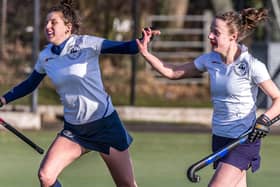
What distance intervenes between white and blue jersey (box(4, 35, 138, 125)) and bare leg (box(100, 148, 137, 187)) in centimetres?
32

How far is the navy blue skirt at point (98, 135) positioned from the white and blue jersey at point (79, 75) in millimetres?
44

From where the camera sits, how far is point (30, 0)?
65.5 ft

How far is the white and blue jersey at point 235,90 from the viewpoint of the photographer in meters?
7.20

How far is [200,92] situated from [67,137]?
45.5 feet

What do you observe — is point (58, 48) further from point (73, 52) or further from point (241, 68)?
point (241, 68)

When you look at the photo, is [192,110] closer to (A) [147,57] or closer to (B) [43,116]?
(B) [43,116]

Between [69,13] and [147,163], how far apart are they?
4.72 meters

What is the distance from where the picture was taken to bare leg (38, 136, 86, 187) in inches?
307

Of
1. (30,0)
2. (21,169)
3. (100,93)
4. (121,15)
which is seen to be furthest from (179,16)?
(100,93)

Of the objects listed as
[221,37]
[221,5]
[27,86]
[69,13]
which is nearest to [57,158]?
[27,86]

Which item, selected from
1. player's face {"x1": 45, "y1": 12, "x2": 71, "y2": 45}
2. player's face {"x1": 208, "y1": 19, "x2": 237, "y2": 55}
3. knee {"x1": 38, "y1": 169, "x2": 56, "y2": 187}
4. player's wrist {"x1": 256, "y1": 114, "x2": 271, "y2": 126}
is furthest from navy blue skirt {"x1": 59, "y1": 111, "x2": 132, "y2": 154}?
player's wrist {"x1": 256, "y1": 114, "x2": 271, "y2": 126}

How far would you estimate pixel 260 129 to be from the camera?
700cm

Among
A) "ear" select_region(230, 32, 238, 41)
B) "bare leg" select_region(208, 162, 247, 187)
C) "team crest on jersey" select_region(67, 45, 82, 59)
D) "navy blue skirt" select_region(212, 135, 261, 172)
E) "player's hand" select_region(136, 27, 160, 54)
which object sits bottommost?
"bare leg" select_region(208, 162, 247, 187)

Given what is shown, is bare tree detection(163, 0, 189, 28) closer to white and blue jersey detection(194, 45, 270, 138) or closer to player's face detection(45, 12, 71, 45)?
player's face detection(45, 12, 71, 45)
